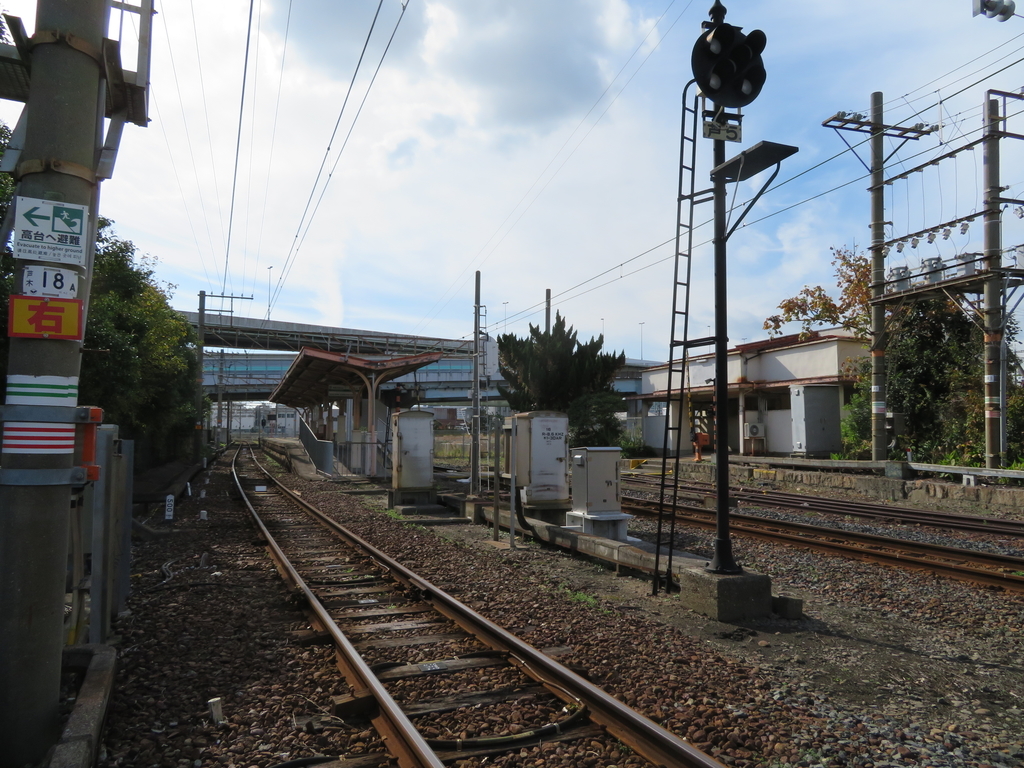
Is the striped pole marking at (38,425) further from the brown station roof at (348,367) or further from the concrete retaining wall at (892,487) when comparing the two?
the brown station roof at (348,367)

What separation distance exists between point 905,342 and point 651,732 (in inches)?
898

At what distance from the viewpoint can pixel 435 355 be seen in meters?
22.7

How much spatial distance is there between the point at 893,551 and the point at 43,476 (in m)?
10.5

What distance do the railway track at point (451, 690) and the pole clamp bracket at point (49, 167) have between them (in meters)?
3.38

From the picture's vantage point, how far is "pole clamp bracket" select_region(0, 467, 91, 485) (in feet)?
11.2

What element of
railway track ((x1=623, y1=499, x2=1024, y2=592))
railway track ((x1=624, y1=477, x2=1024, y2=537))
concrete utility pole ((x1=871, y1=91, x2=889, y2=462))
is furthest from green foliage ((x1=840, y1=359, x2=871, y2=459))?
railway track ((x1=623, y1=499, x2=1024, y2=592))

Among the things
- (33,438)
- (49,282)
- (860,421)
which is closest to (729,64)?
(49,282)

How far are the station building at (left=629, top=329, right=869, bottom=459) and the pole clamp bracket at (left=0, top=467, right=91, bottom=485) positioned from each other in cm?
2130

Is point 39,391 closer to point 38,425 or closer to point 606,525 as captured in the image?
point 38,425

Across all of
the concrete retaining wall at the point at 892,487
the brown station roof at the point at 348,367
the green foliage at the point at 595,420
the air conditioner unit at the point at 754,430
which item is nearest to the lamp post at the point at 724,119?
the concrete retaining wall at the point at 892,487

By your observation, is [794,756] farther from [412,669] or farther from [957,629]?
[957,629]

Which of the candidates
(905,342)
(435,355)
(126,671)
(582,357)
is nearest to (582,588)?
(126,671)

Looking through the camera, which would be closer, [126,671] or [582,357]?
[126,671]

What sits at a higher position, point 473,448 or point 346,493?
point 473,448
